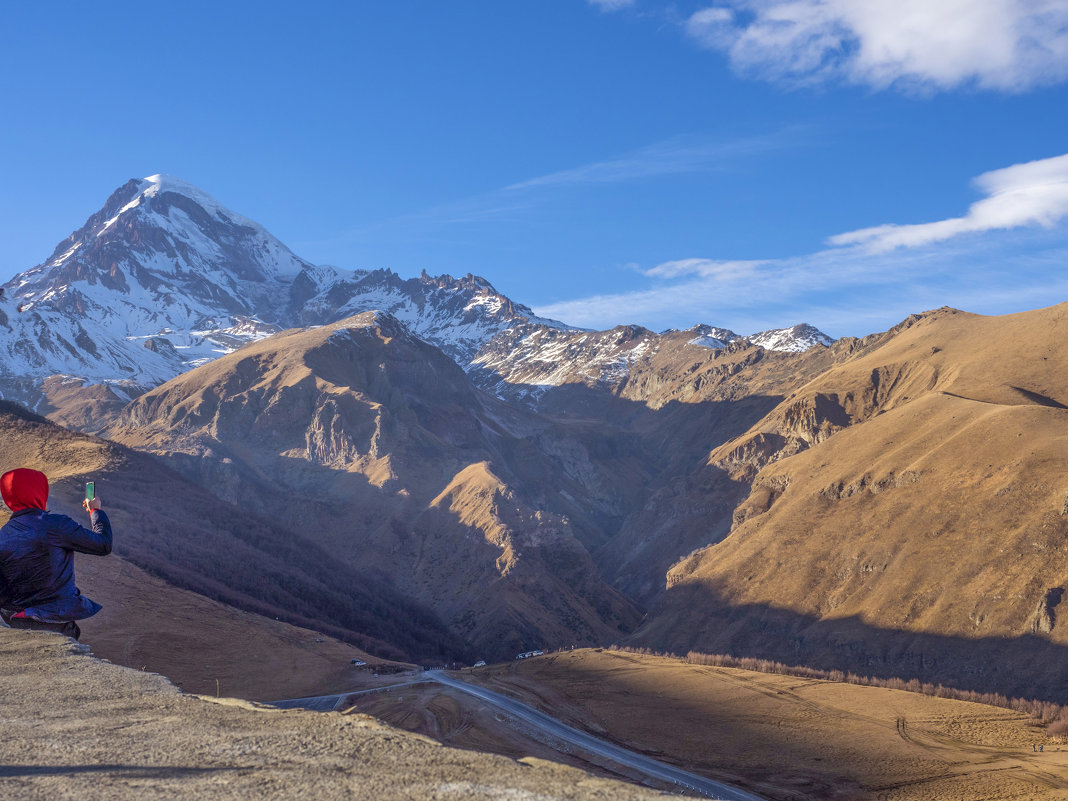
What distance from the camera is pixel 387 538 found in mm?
141875

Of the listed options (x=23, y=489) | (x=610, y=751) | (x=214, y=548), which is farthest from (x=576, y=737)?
(x=214, y=548)

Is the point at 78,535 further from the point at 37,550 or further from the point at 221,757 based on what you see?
the point at 221,757

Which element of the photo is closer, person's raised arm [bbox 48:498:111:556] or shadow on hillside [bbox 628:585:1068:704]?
person's raised arm [bbox 48:498:111:556]

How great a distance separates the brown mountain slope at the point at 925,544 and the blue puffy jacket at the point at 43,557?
231 feet

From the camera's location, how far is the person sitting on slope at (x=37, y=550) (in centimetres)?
1129

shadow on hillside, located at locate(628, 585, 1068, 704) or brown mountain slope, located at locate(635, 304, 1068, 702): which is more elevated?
brown mountain slope, located at locate(635, 304, 1068, 702)

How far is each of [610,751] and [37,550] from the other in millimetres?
34976

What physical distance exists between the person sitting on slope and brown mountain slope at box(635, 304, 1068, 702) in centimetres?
7056

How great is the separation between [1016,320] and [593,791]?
147449mm

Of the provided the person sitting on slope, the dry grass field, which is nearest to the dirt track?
the person sitting on slope

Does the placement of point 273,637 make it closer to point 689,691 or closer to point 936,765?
point 689,691

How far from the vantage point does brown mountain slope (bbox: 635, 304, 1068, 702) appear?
7638 cm

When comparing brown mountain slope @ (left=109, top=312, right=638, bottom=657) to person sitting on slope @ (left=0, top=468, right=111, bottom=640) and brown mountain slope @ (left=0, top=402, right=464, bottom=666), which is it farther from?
person sitting on slope @ (left=0, top=468, right=111, bottom=640)

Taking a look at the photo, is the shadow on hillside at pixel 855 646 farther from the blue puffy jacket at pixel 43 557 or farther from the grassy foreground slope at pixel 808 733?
Answer: the blue puffy jacket at pixel 43 557
